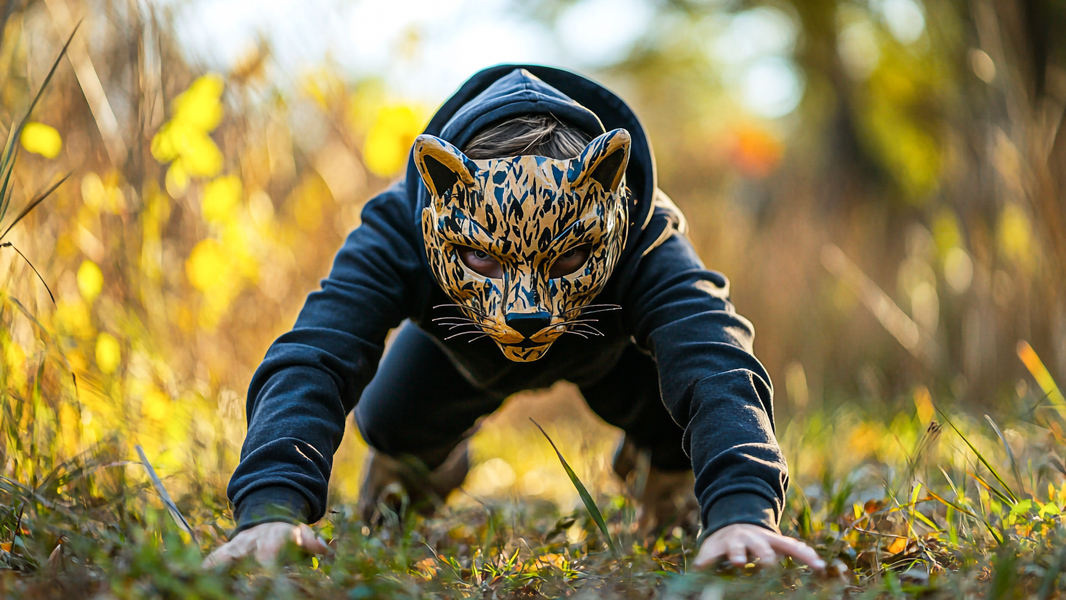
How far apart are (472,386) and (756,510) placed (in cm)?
102

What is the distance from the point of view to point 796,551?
1.33 meters

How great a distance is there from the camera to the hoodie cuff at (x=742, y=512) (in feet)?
4.58

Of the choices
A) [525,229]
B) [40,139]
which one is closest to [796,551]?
[525,229]

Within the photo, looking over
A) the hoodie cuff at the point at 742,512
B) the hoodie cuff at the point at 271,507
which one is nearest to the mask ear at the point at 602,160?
the hoodie cuff at the point at 742,512


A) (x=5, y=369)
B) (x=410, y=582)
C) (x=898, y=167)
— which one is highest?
(x=898, y=167)

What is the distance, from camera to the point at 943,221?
17.4ft

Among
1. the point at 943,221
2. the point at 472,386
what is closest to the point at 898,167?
the point at 943,221

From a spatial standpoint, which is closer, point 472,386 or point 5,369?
point 5,369

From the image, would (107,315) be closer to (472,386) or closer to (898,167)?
(472,386)

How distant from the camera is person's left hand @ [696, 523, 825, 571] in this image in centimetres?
132

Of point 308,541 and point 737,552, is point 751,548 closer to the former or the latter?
point 737,552

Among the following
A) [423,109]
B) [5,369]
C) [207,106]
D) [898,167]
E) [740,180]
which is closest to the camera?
[5,369]

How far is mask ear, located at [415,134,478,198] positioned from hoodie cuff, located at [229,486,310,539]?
666 millimetres

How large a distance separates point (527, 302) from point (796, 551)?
67cm
